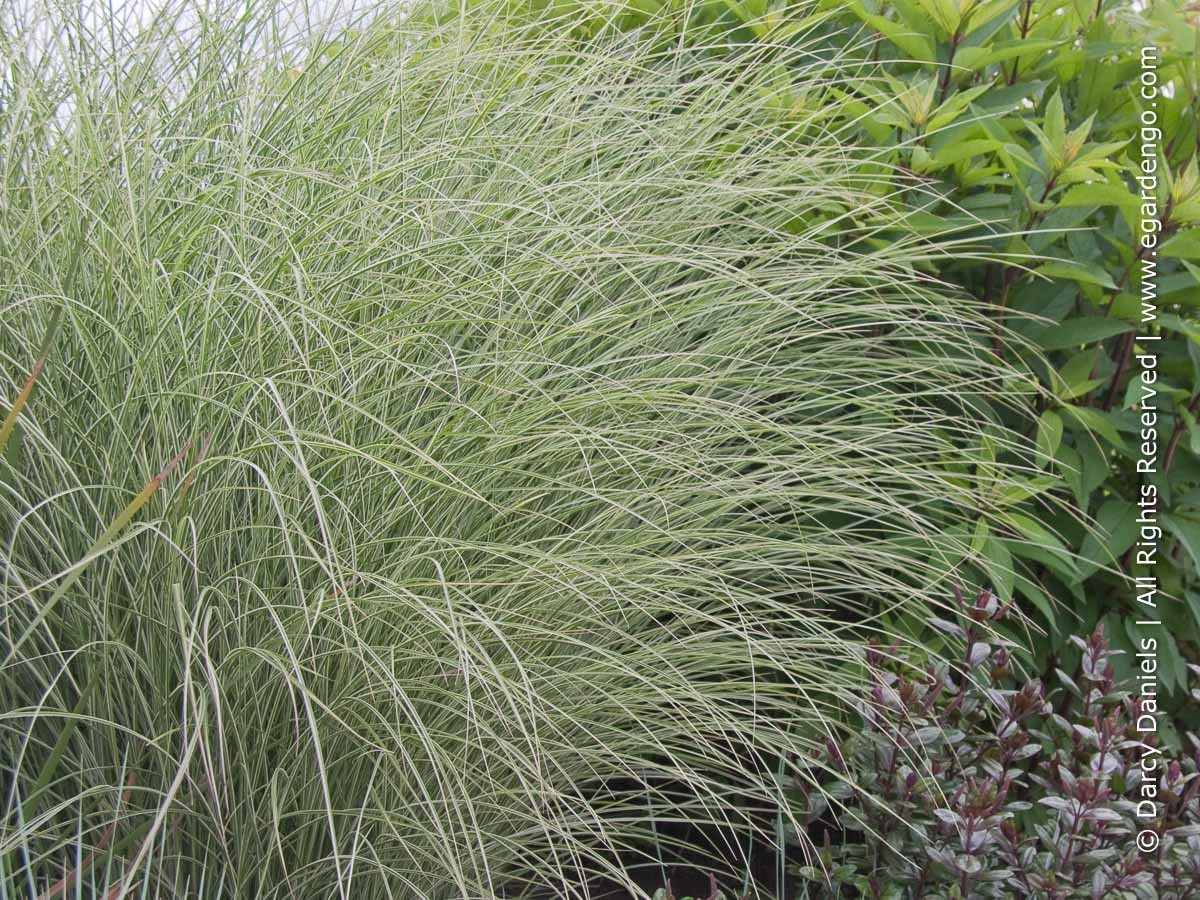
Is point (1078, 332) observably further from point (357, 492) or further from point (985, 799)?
point (357, 492)

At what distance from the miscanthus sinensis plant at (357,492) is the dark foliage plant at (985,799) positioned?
11 centimetres

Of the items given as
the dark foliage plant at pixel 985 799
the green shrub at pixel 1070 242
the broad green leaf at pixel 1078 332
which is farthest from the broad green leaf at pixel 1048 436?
the dark foliage plant at pixel 985 799

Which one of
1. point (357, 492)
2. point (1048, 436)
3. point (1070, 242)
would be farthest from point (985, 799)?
point (1070, 242)

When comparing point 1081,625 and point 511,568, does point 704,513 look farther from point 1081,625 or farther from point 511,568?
point 1081,625

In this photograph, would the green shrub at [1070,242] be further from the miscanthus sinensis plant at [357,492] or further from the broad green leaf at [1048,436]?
the miscanthus sinensis plant at [357,492]

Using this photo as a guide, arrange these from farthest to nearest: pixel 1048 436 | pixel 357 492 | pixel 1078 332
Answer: pixel 1078 332, pixel 1048 436, pixel 357 492

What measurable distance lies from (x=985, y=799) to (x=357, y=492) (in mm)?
965

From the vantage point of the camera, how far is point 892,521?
2260 mm

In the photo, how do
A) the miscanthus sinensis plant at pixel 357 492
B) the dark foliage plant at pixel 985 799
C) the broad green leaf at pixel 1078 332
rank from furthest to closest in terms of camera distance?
the broad green leaf at pixel 1078 332, the dark foliage plant at pixel 985 799, the miscanthus sinensis plant at pixel 357 492

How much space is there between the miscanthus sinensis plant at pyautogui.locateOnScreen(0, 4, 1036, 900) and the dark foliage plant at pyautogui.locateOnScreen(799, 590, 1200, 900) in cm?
11

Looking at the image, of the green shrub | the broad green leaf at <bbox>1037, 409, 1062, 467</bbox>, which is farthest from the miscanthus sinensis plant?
the green shrub

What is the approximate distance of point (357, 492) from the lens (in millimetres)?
1593

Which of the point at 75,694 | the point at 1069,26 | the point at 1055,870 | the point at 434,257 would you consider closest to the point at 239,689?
the point at 75,694

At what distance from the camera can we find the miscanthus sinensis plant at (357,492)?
1.42 m
